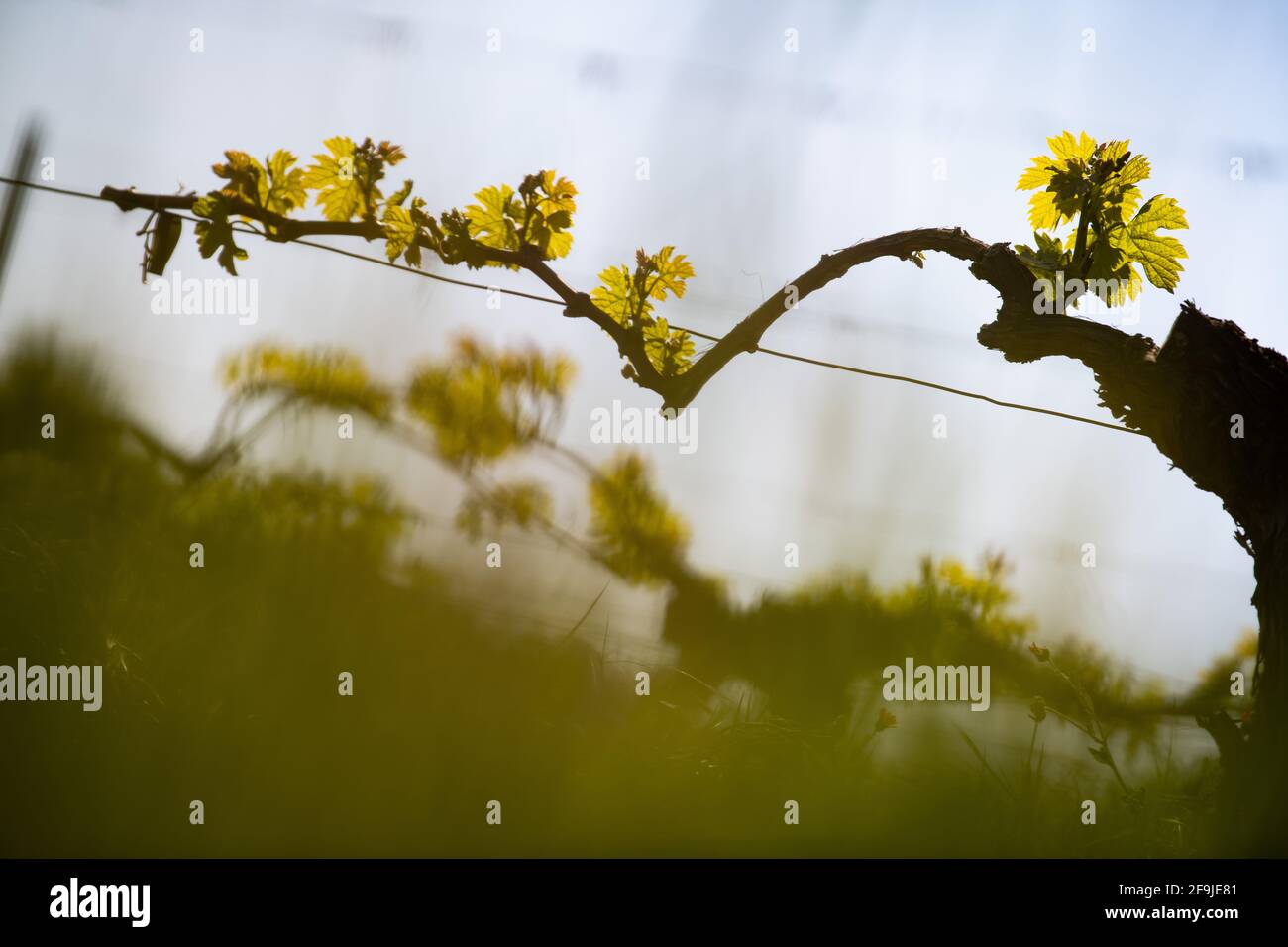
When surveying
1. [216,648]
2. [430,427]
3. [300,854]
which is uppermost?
[430,427]

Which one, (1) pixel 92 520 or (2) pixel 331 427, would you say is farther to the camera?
(2) pixel 331 427

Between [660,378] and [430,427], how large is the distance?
1.49 feet

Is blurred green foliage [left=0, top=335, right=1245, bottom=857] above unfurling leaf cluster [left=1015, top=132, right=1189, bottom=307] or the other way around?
the other way around

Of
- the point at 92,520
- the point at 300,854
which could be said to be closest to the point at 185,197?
the point at 92,520

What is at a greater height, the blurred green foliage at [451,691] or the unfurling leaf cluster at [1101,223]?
the unfurling leaf cluster at [1101,223]

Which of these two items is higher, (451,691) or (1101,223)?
(1101,223)

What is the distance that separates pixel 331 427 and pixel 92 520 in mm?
396
